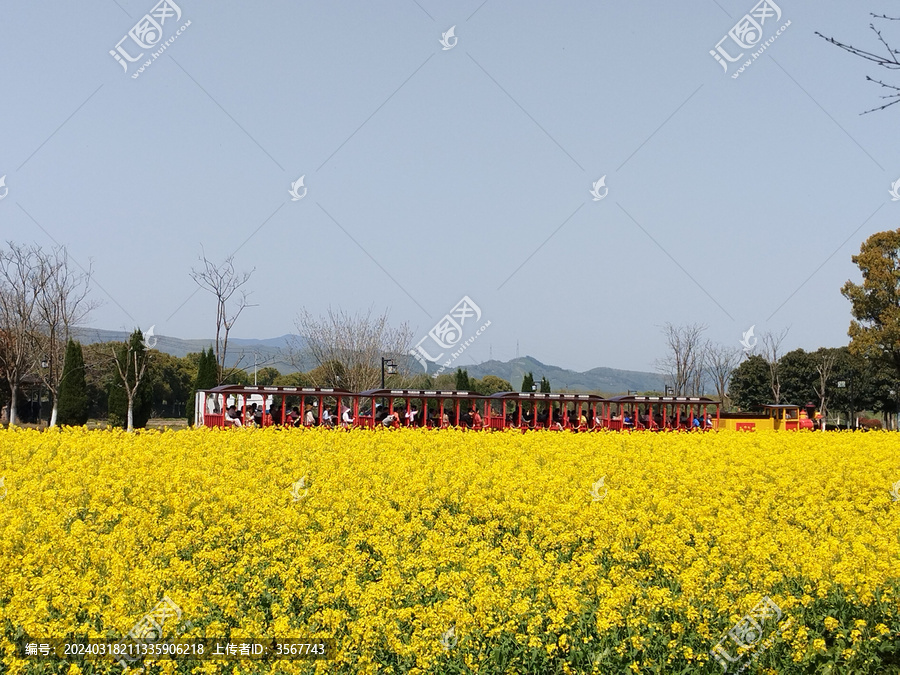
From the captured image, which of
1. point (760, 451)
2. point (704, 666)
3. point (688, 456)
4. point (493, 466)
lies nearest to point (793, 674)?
point (704, 666)

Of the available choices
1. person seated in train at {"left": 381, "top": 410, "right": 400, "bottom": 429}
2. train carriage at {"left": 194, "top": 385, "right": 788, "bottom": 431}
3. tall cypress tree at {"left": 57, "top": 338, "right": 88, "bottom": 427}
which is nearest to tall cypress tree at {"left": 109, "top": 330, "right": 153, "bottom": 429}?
tall cypress tree at {"left": 57, "top": 338, "right": 88, "bottom": 427}

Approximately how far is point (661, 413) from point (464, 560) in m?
28.7

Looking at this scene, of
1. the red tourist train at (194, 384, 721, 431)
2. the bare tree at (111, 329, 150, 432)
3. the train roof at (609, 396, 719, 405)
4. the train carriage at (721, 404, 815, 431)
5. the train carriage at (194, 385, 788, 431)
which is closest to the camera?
the red tourist train at (194, 384, 721, 431)

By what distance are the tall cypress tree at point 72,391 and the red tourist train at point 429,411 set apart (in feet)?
37.5

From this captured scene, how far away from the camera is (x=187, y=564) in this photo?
24.5 ft

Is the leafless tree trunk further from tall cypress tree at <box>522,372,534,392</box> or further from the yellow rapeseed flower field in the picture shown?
the yellow rapeseed flower field

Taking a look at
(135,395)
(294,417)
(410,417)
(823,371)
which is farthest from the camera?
(823,371)

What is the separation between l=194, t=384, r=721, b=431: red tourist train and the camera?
88.6 feet

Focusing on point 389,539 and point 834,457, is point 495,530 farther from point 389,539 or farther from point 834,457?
point 834,457

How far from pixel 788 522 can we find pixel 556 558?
3448 mm

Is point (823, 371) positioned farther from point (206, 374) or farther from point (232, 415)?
point (232, 415)

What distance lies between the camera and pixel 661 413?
35.1m

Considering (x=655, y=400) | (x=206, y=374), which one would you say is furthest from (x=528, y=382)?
(x=655, y=400)

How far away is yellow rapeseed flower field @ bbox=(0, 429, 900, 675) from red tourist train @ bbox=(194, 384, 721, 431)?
13.1 metres
